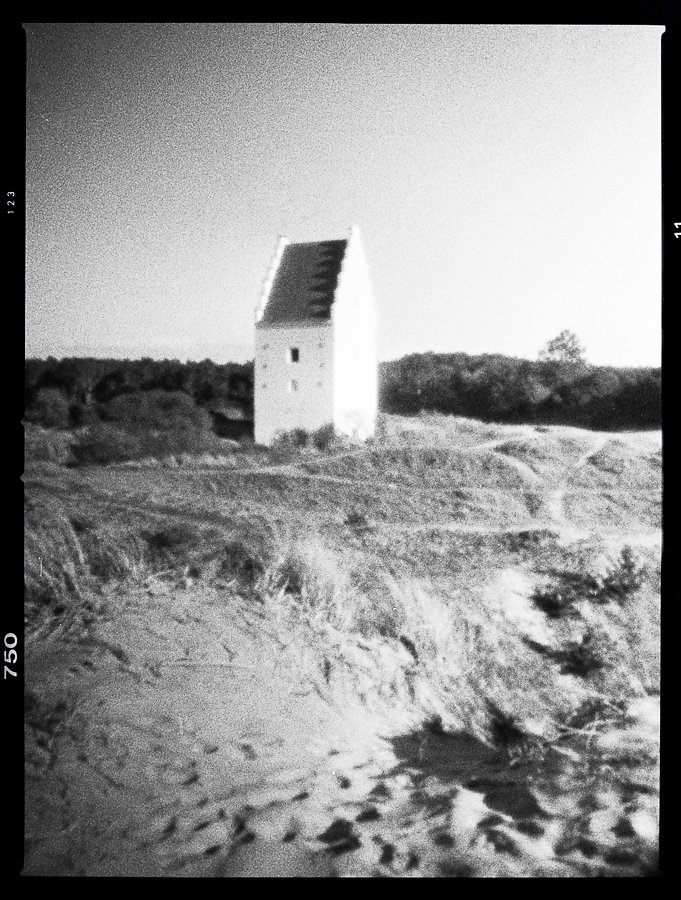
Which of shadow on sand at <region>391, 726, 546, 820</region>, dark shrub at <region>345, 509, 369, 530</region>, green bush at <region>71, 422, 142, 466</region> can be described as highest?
green bush at <region>71, 422, 142, 466</region>

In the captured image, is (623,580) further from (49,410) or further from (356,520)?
(49,410)

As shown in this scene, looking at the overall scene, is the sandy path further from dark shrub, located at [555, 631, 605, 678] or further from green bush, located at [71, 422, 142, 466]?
green bush, located at [71, 422, 142, 466]

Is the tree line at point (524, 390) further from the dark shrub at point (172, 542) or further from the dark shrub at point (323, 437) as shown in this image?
the dark shrub at point (172, 542)

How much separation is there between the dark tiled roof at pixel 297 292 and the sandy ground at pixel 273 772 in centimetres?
118

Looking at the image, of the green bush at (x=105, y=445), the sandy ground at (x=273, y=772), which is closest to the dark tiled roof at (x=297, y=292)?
the green bush at (x=105, y=445)

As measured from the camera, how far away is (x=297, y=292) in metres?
3.04

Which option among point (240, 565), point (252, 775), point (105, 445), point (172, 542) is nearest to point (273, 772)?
point (252, 775)

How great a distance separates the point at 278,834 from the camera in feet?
7.86

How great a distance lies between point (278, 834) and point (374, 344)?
1736 millimetres

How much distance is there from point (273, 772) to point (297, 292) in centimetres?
176

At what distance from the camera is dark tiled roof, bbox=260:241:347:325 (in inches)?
119

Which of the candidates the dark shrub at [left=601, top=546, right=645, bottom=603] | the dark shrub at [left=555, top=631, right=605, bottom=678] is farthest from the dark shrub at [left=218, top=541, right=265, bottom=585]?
the dark shrub at [left=601, top=546, right=645, bottom=603]
